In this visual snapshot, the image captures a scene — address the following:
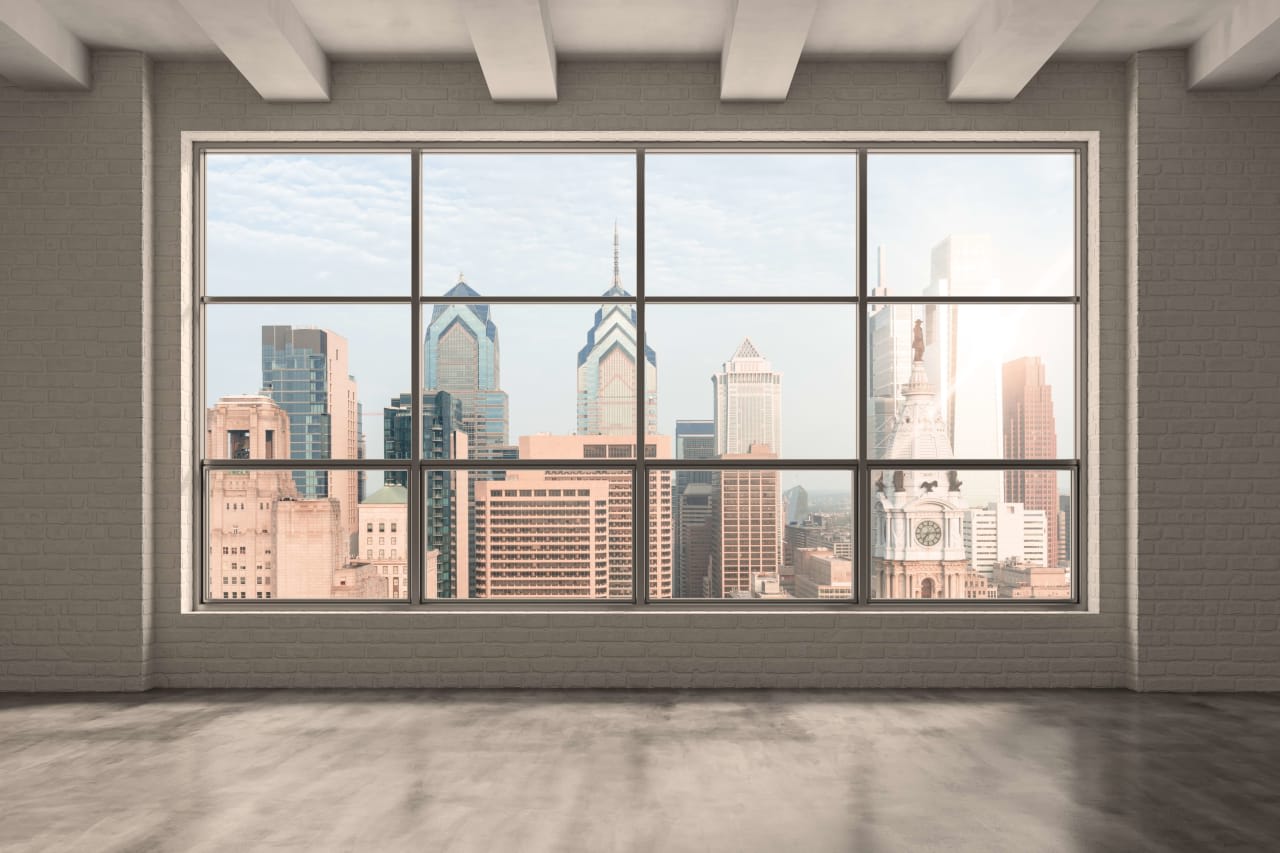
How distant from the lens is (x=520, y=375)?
572cm

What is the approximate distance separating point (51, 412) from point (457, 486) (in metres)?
2.33

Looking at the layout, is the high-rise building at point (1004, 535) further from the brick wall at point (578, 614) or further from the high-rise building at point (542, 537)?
the high-rise building at point (542, 537)

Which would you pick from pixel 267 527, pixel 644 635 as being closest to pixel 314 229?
pixel 267 527

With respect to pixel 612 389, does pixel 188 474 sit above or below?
below

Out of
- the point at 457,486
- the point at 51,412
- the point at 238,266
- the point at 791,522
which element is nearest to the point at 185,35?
the point at 238,266

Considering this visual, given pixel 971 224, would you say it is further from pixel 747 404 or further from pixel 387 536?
pixel 387 536

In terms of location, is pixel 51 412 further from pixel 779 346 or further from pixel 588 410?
pixel 779 346

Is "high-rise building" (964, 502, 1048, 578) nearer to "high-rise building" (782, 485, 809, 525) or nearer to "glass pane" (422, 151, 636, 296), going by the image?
"high-rise building" (782, 485, 809, 525)

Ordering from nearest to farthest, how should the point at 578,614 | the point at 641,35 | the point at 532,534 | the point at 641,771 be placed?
the point at 641,771 < the point at 641,35 < the point at 578,614 < the point at 532,534

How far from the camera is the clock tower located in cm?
→ 570

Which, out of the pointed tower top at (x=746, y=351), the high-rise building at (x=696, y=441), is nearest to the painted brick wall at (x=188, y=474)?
the high-rise building at (x=696, y=441)

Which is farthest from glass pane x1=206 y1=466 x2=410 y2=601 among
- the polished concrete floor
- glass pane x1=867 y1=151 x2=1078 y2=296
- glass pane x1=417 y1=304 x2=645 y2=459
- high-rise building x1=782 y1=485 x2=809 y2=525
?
glass pane x1=867 y1=151 x2=1078 y2=296

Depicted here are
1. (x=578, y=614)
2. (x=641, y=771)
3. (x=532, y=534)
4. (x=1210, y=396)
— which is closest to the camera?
(x=641, y=771)

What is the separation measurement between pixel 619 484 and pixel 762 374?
A: 1086mm
